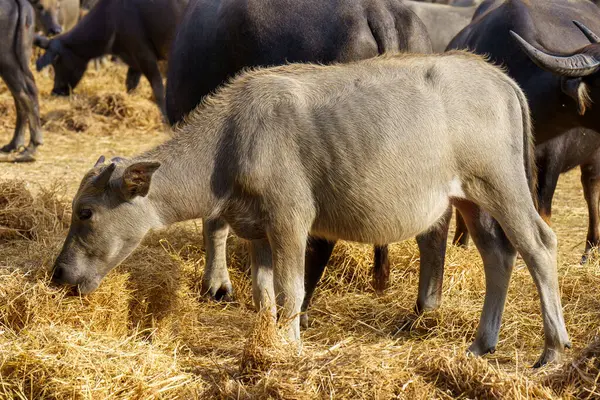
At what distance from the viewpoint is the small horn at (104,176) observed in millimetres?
4918

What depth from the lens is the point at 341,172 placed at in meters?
5.07

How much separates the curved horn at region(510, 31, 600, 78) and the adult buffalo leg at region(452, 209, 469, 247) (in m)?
1.96

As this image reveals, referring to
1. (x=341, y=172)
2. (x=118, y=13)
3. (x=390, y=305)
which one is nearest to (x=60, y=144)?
(x=118, y=13)

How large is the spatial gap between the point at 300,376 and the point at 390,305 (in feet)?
7.09

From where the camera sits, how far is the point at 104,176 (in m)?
4.97

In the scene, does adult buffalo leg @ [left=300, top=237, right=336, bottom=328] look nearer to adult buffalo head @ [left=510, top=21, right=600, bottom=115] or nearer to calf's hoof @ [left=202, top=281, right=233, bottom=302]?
calf's hoof @ [left=202, top=281, right=233, bottom=302]

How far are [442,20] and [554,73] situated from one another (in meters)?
8.11

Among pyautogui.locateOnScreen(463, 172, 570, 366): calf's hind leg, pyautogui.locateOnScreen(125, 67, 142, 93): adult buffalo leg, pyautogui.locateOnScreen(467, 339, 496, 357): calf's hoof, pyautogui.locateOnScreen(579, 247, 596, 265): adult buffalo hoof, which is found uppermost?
pyautogui.locateOnScreen(463, 172, 570, 366): calf's hind leg

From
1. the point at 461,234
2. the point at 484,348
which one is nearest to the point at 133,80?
the point at 461,234

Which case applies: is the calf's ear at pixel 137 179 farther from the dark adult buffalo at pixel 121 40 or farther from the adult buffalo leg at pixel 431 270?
the dark adult buffalo at pixel 121 40

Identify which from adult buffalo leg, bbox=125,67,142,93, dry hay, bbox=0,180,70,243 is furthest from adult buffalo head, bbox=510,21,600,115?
adult buffalo leg, bbox=125,67,142,93

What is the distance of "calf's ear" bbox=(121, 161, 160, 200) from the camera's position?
4.84m

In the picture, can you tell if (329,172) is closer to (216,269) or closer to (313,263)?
(313,263)

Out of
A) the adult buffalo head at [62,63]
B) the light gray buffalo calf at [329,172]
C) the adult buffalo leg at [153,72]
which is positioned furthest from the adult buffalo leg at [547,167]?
the adult buffalo head at [62,63]
